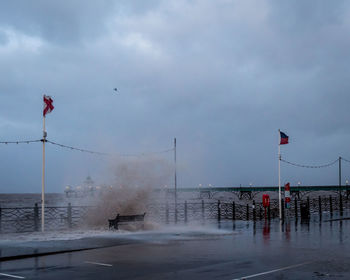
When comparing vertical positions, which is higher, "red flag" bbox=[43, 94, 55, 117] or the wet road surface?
"red flag" bbox=[43, 94, 55, 117]

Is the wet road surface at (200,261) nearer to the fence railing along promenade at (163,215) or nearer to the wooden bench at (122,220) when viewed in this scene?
the wooden bench at (122,220)

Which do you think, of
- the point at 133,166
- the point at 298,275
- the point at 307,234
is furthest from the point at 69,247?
the point at 133,166

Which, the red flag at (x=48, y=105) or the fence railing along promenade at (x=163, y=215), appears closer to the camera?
the red flag at (x=48, y=105)

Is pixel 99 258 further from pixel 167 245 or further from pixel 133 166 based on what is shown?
pixel 133 166

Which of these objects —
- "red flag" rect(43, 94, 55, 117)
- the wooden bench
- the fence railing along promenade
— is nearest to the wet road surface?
the wooden bench

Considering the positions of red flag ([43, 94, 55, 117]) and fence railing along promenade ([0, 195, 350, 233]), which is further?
fence railing along promenade ([0, 195, 350, 233])

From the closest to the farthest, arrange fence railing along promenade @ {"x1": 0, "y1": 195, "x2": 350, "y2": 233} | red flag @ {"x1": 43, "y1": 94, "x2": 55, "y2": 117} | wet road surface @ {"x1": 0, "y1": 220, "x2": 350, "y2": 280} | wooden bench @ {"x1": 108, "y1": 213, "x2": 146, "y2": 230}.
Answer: wet road surface @ {"x1": 0, "y1": 220, "x2": 350, "y2": 280}, red flag @ {"x1": 43, "y1": 94, "x2": 55, "y2": 117}, wooden bench @ {"x1": 108, "y1": 213, "x2": 146, "y2": 230}, fence railing along promenade @ {"x1": 0, "y1": 195, "x2": 350, "y2": 233}

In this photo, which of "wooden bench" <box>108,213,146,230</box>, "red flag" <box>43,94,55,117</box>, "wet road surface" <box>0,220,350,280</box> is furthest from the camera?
"wooden bench" <box>108,213,146,230</box>

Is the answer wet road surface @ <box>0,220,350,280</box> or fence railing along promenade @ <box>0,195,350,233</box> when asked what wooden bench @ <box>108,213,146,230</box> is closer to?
fence railing along promenade @ <box>0,195,350,233</box>

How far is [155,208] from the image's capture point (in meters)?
28.9

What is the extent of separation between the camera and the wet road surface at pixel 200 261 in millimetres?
10445

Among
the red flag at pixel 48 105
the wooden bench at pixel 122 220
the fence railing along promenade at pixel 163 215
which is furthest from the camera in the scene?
the fence railing along promenade at pixel 163 215

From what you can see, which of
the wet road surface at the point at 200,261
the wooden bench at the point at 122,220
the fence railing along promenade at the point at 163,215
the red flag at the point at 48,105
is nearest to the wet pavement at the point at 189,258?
the wet road surface at the point at 200,261

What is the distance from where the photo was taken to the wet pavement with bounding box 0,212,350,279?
Result: 10531mm
